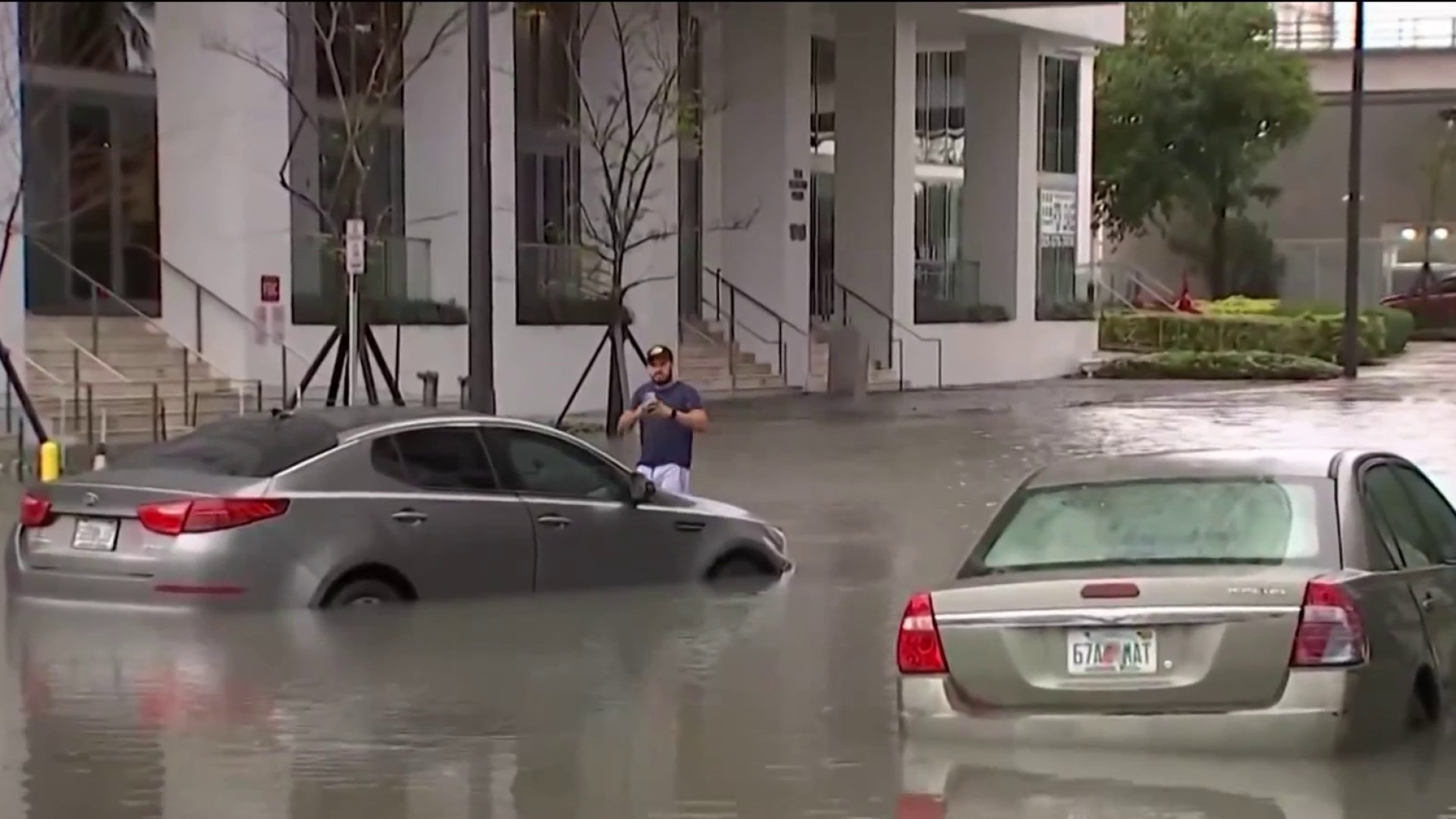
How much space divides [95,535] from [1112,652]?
6298mm

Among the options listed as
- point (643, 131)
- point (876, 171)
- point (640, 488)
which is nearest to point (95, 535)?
point (640, 488)

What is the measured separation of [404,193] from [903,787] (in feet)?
83.4

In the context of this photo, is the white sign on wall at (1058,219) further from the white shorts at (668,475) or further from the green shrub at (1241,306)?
the white shorts at (668,475)

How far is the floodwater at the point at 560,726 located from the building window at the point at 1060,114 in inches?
1266

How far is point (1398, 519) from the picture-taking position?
9188mm

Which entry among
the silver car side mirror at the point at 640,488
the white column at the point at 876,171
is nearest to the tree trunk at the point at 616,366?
the white column at the point at 876,171

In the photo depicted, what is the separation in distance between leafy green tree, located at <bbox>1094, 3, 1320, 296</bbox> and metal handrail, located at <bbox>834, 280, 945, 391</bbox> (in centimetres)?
683

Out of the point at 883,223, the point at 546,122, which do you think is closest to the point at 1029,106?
the point at 883,223

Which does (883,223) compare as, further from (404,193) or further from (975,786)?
(975,786)

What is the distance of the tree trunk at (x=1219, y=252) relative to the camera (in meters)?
44.3

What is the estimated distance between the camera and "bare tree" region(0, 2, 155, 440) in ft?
82.3

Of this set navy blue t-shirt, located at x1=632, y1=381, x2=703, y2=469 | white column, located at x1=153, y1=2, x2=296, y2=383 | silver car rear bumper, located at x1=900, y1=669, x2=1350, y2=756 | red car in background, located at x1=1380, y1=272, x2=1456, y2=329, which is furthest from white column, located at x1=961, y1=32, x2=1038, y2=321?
silver car rear bumper, located at x1=900, y1=669, x2=1350, y2=756

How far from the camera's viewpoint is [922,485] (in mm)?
22062

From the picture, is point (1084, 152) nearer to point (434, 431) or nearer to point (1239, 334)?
point (1239, 334)
